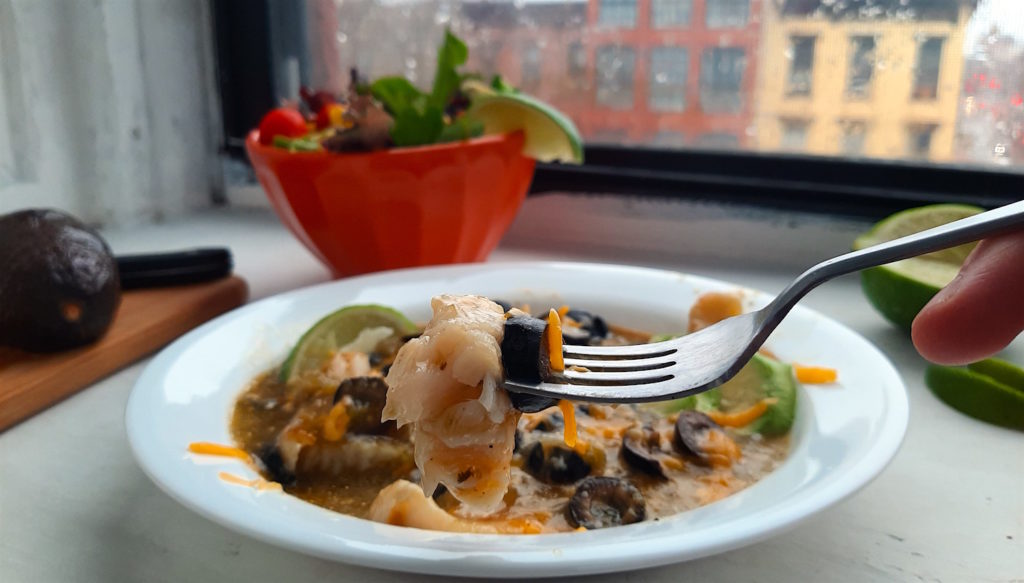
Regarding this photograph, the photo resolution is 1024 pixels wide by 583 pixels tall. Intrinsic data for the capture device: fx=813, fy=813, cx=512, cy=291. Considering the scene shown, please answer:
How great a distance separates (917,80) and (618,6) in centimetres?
67

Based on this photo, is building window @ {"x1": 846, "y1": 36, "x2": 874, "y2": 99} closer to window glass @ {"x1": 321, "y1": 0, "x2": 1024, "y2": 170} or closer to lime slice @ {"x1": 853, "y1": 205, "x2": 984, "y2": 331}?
window glass @ {"x1": 321, "y1": 0, "x2": 1024, "y2": 170}

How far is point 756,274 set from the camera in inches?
66.9

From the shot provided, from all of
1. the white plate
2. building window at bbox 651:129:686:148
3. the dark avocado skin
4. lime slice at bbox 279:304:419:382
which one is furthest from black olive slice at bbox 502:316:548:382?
building window at bbox 651:129:686:148

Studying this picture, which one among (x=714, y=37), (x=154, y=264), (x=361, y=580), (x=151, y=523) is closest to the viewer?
(x=361, y=580)

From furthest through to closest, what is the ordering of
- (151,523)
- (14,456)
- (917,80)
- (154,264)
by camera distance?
(917,80), (154,264), (14,456), (151,523)

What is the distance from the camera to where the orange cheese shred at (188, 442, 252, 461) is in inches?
31.6

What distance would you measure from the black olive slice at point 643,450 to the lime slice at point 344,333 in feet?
1.28

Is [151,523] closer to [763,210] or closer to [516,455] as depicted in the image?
[516,455]

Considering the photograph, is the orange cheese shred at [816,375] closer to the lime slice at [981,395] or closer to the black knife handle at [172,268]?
the lime slice at [981,395]

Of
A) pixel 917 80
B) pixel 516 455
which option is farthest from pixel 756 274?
Answer: pixel 516 455

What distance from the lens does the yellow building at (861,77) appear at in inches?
64.9

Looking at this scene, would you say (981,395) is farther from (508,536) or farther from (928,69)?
(928,69)

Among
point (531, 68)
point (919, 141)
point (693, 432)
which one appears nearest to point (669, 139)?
point (531, 68)

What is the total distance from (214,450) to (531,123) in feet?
2.85
